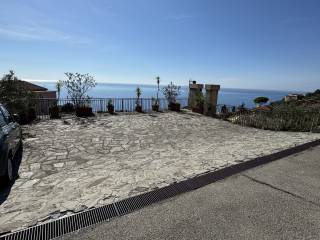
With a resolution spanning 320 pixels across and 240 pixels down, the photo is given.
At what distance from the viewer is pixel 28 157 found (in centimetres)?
558

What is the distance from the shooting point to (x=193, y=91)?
16281 millimetres

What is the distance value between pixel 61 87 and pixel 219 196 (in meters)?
13.7

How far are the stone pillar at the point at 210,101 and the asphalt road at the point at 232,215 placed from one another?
36.5 ft

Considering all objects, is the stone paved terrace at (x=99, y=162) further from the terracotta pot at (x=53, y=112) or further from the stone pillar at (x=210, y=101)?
the stone pillar at (x=210, y=101)

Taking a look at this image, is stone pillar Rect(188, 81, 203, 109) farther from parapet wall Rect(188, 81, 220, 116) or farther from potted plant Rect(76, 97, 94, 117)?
potted plant Rect(76, 97, 94, 117)

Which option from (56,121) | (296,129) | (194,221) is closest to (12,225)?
(194,221)

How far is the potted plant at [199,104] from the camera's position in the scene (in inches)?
602

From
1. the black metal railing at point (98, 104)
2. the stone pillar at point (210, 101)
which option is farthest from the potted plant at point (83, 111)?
the stone pillar at point (210, 101)

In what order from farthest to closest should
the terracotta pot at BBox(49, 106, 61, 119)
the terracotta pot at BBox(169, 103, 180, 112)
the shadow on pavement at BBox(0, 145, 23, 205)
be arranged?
1. the terracotta pot at BBox(169, 103, 180, 112)
2. the terracotta pot at BBox(49, 106, 61, 119)
3. the shadow on pavement at BBox(0, 145, 23, 205)

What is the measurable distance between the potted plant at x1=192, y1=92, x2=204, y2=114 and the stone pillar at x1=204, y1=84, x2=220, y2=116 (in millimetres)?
259

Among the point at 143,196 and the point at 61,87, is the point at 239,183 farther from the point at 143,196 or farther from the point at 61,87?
the point at 61,87

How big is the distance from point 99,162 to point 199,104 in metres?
11.0

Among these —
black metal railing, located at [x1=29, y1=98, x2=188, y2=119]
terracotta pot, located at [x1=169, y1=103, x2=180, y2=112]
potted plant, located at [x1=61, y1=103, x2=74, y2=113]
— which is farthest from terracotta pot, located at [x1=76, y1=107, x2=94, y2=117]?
terracotta pot, located at [x1=169, y1=103, x2=180, y2=112]

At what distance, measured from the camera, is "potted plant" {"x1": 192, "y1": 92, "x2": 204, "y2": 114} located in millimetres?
15289
